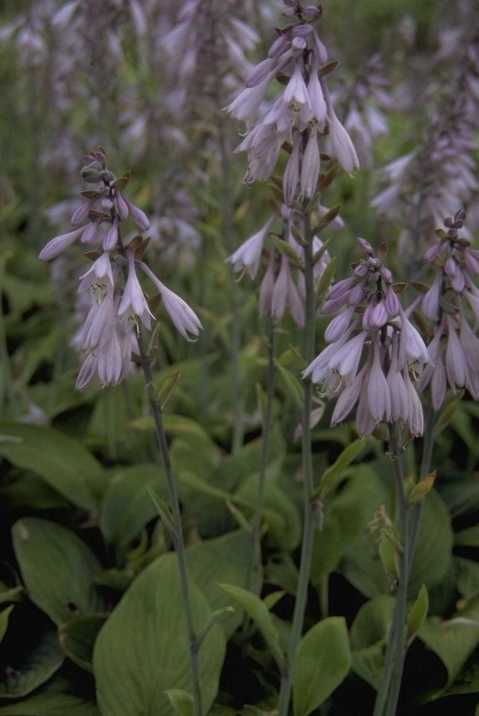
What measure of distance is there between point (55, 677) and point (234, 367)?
1353 millimetres

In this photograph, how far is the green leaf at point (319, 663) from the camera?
6.88 ft

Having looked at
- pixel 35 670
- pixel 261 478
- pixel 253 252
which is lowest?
pixel 35 670

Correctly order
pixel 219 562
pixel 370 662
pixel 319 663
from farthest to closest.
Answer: pixel 219 562
pixel 370 662
pixel 319 663

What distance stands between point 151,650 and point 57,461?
0.89 meters

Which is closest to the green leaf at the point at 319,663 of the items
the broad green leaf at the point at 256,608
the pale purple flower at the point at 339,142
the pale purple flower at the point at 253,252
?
the broad green leaf at the point at 256,608

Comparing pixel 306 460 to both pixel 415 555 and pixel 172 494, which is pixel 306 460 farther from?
pixel 415 555

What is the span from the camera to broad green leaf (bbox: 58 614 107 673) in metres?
2.33

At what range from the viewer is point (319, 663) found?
2133mm

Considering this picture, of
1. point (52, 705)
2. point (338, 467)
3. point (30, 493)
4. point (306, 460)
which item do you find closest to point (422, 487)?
point (338, 467)

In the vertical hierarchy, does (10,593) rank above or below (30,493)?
below

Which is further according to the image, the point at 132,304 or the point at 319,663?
the point at 319,663

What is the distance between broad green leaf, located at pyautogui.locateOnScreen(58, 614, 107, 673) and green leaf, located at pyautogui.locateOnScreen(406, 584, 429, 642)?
3.11ft

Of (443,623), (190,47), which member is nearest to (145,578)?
(443,623)

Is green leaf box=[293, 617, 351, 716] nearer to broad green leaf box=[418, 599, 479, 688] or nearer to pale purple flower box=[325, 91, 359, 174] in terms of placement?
broad green leaf box=[418, 599, 479, 688]
